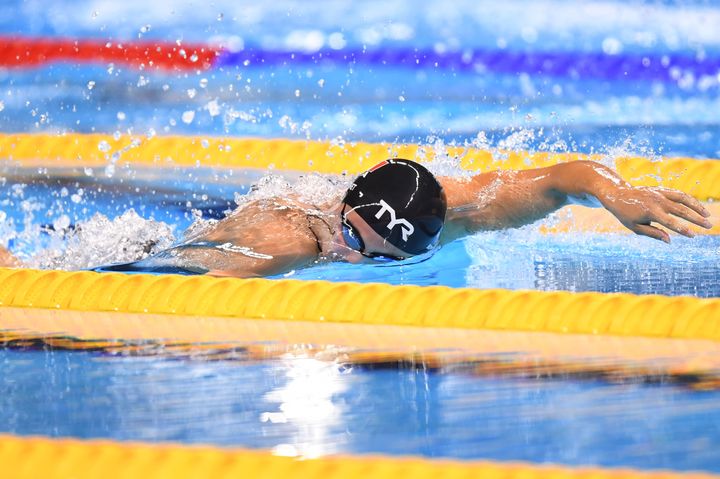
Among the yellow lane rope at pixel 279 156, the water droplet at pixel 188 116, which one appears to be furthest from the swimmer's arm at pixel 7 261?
the water droplet at pixel 188 116

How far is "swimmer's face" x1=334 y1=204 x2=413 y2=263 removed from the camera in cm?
296

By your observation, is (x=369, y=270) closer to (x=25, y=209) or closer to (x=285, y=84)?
(x=25, y=209)

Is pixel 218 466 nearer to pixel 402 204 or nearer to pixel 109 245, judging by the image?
pixel 402 204

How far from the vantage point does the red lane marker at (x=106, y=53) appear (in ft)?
19.6

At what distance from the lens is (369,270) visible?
3.39m

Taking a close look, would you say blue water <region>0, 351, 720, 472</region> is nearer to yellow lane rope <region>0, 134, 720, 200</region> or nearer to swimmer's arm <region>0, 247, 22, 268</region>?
swimmer's arm <region>0, 247, 22, 268</region>

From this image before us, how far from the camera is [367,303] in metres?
2.77

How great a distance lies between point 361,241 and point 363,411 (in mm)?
989

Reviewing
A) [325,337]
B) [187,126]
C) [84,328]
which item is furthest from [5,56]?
[325,337]

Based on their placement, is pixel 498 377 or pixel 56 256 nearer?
pixel 498 377

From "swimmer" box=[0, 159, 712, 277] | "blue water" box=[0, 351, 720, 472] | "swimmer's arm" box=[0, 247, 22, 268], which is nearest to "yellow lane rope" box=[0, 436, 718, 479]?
"blue water" box=[0, 351, 720, 472]

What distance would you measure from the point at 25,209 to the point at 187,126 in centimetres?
114

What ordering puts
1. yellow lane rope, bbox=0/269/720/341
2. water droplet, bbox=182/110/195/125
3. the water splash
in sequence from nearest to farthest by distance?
yellow lane rope, bbox=0/269/720/341 → the water splash → water droplet, bbox=182/110/195/125

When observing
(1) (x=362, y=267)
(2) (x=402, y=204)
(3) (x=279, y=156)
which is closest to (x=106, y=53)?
(3) (x=279, y=156)
